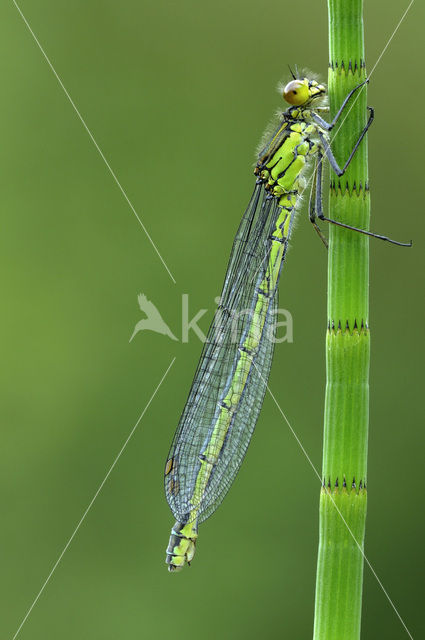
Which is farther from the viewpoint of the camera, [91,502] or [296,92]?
[91,502]

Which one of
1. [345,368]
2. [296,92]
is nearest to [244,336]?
[296,92]

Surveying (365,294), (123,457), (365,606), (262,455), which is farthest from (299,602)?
(365,294)

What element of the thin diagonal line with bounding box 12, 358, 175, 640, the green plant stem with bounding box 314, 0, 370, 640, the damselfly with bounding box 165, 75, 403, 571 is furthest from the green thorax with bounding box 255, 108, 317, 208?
the thin diagonal line with bounding box 12, 358, 175, 640

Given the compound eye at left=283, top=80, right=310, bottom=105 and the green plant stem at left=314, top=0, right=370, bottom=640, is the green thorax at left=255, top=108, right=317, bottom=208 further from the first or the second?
the green plant stem at left=314, top=0, right=370, bottom=640

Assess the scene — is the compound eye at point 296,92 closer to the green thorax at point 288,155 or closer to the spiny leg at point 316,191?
the green thorax at point 288,155

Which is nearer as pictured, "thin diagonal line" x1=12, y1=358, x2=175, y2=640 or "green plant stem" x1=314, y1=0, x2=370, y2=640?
"green plant stem" x1=314, y1=0, x2=370, y2=640

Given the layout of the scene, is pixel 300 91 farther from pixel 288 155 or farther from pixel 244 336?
pixel 244 336

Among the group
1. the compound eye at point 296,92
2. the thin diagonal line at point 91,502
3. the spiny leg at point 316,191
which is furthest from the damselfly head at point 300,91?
the thin diagonal line at point 91,502
